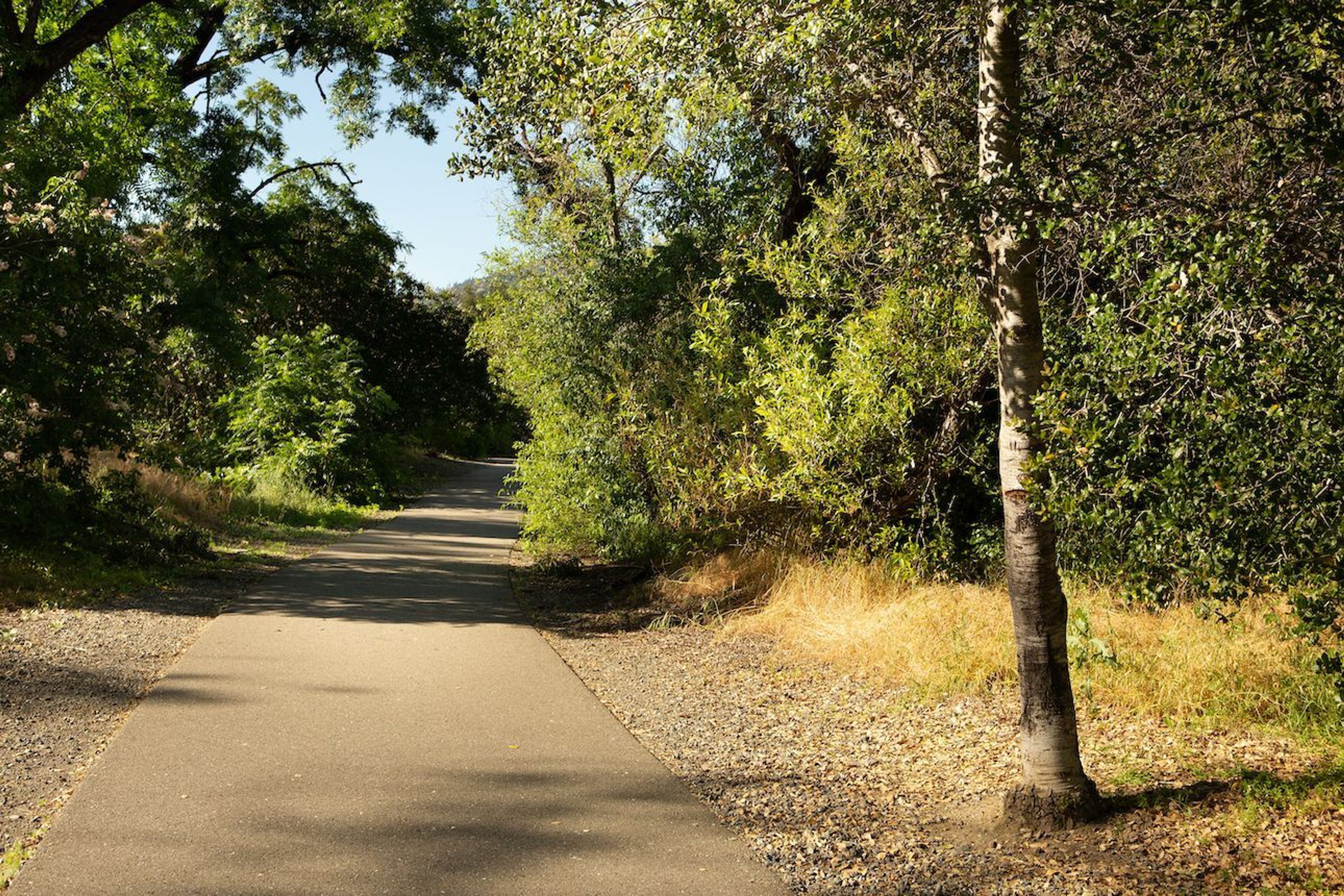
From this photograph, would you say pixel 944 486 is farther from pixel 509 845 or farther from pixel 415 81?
pixel 415 81

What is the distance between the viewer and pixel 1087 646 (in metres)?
7.54


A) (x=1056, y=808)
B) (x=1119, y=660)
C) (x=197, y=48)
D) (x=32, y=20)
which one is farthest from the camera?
(x=197, y=48)

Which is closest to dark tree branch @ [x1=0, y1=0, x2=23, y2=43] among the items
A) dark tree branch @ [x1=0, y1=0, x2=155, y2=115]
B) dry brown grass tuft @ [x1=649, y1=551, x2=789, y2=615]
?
dark tree branch @ [x1=0, y1=0, x2=155, y2=115]

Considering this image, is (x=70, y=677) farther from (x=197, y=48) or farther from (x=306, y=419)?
(x=197, y=48)

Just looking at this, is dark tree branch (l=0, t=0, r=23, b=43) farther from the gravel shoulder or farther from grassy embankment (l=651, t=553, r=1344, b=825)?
grassy embankment (l=651, t=553, r=1344, b=825)

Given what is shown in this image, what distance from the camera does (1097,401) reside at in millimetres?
4758

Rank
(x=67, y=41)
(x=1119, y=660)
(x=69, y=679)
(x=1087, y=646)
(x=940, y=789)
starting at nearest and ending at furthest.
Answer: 1. (x=940, y=789)
2. (x=1119, y=660)
3. (x=1087, y=646)
4. (x=69, y=679)
5. (x=67, y=41)

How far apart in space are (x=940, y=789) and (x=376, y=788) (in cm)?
307

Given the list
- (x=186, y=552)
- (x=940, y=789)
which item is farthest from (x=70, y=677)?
(x=186, y=552)

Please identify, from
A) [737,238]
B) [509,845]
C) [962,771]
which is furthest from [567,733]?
[737,238]

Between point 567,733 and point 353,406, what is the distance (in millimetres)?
18432

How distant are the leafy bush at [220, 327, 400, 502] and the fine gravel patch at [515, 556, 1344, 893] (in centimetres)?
1545

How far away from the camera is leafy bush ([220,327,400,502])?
899 inches

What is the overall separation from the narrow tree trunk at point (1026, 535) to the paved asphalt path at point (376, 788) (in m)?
→ 1.51
